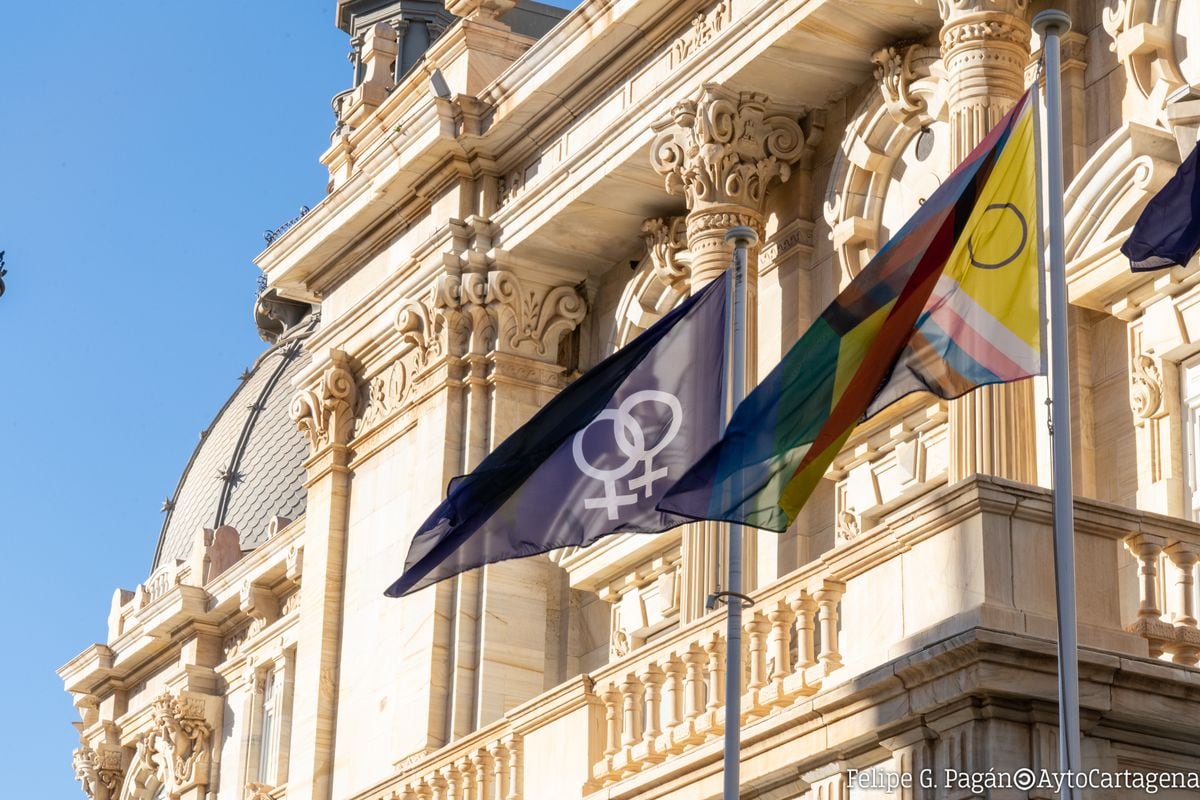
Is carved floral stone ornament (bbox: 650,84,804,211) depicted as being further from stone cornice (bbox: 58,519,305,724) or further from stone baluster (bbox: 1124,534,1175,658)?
stone cornice (bbox: 58,519,305,724)

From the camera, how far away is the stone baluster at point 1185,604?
18.6m

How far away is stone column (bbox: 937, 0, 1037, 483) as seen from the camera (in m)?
23.6

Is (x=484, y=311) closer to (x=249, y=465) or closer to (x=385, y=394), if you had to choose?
(x=385, y=394)

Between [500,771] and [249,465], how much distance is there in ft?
166

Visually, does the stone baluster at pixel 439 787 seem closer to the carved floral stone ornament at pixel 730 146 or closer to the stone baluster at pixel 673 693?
the stone baluster at pixel 673 693

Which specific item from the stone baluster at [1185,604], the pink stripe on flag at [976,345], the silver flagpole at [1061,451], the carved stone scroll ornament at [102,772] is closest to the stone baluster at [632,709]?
the stone baluster at [1185,604]

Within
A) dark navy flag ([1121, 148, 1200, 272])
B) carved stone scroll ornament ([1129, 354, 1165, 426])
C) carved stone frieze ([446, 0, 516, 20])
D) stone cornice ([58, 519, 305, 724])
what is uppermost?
carved stone frieze ([446, 0, 516, 20])

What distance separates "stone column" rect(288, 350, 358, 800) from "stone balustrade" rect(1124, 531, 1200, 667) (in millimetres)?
16277

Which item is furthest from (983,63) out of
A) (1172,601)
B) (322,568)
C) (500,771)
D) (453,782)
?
(322,568)

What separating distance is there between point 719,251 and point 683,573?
344 cm

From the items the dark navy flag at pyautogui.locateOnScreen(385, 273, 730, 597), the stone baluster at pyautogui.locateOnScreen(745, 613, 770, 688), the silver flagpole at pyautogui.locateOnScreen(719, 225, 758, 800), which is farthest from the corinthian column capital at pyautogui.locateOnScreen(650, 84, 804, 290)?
the silver flagpole at pyautogui.locateOnScreen(719, 225, 758, 800)

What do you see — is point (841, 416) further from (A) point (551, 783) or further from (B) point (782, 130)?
(B) point (782, 130)

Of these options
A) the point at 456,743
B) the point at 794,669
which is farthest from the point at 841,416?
the point at 456,743

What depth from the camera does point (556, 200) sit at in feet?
103
